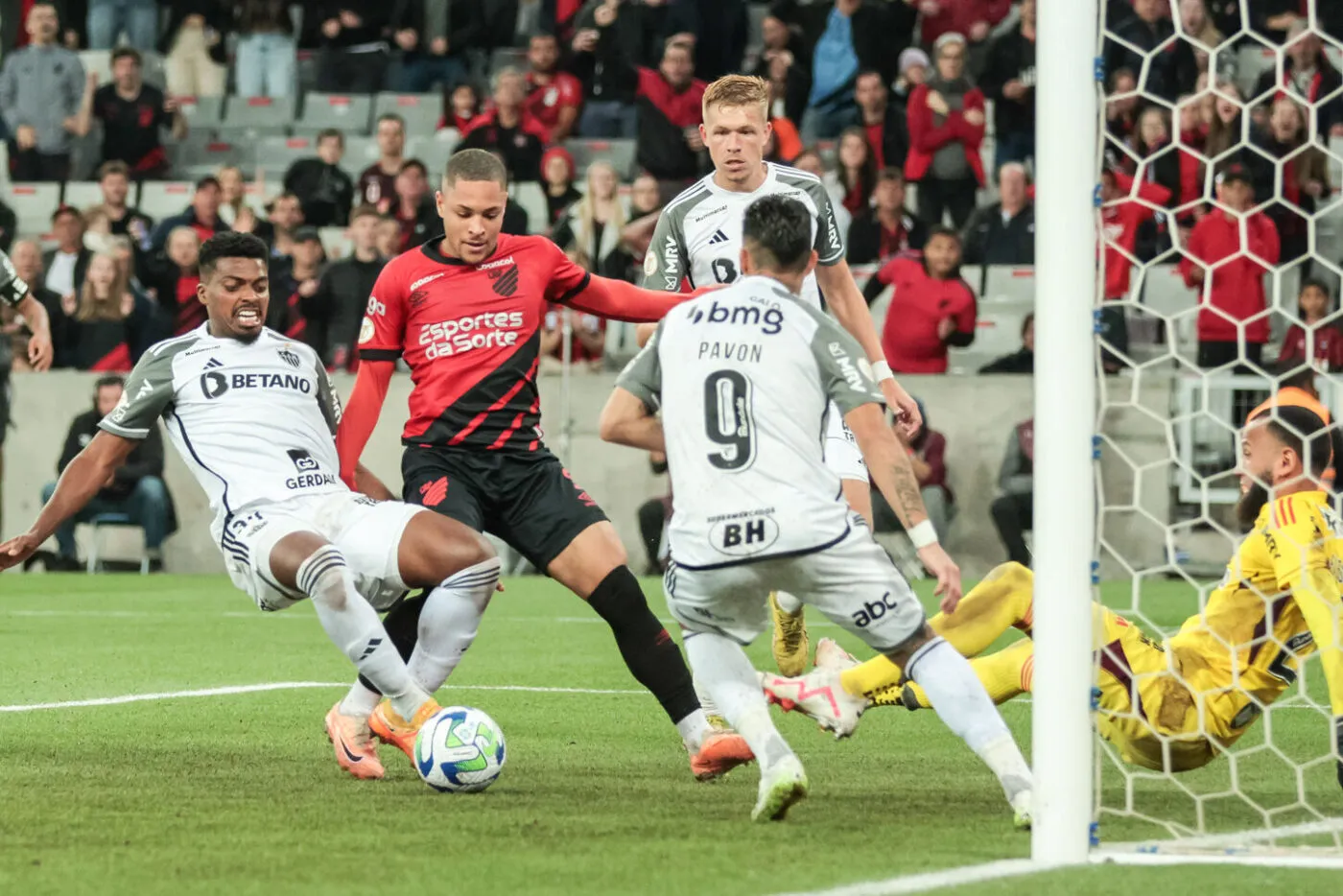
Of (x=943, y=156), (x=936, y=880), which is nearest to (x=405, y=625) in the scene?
(x=936, y=880)

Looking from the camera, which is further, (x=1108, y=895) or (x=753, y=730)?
(x=753, y=730)

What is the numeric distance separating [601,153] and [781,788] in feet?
46.7

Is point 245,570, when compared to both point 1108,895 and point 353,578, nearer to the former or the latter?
point 353,578

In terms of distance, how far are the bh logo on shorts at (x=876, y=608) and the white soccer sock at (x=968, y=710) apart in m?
0.14

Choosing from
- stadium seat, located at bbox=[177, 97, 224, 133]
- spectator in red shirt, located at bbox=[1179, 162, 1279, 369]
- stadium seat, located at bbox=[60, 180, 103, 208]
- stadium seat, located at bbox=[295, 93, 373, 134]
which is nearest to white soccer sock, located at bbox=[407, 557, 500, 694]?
spectator in red shirt, located at bbox=[1179, 162, 1279, 369]

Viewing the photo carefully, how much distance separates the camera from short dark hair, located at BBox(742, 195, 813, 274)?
5.05 metres

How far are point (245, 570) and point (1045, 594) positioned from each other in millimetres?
2656

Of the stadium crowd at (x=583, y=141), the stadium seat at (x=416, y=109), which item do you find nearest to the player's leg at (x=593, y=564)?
the stadium crowd at (x=583, y=141)

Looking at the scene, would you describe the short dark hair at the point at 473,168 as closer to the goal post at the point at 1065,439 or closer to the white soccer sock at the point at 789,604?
the white soccer sock at the point at 789,604

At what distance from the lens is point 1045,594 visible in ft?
14.8

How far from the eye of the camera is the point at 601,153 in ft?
61.2

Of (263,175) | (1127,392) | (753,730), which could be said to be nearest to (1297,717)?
(753,730)

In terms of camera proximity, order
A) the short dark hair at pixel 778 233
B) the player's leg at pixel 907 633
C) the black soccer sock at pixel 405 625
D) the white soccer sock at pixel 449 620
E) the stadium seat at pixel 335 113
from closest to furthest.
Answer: the player's leg at pixel 907 633 → the short dark hair at pixel 778 233 → the white soccer sock at pixel 449 620 → the black soccer sock at pixel 405 625 → the stadium seat at pixel 335 113

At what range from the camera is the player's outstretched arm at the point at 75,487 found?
607 centimetres
